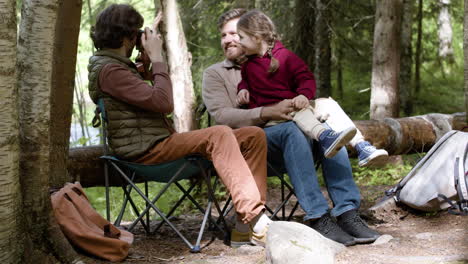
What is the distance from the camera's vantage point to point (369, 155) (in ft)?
12.4

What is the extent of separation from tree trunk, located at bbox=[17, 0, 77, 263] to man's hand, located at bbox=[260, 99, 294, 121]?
1.47 m

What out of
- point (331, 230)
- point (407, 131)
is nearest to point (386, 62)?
point (407, 131)

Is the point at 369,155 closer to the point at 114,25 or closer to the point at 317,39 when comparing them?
the point at 114,25

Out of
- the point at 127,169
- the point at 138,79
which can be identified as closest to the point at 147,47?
the point at 138,79

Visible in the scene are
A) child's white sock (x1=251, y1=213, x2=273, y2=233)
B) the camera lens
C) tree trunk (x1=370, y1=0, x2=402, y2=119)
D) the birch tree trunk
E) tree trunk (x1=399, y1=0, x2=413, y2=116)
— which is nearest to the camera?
the birch tree trunk

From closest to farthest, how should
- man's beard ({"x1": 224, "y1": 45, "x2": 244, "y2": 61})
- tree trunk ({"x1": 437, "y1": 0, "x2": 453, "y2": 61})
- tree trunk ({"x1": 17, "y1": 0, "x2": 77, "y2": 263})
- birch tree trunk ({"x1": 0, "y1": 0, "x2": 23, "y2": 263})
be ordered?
birch tree trunk ({"x1": 0, "y1": 0, "x2": 23, "y2": 263})
tree trunk ({"x1": 17, "y1": 0, "x2": 77, "y2": 263})
man's beard ({"x1": 224, "y1": 45, "x2": 244, "y2": 61})
tree trunk ({"x1": 437, "y1": 0, "x2": 453, "y2": 61})

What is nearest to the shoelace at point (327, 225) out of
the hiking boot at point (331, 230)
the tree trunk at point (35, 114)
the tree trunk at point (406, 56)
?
the hiking boot at point (331, 230)

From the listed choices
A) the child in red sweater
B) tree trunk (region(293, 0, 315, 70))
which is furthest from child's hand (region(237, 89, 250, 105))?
tree trunk (region(293, 0, 315, 70))

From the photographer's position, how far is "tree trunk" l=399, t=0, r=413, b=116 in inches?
395

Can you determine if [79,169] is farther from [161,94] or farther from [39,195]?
[39,195]

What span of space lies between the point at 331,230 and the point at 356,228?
19 centimetres

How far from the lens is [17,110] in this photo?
2760mm

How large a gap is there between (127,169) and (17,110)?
4.30ft

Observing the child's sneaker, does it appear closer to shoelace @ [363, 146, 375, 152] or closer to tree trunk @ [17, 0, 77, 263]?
shoelace @ [363, 146, 375, 152]
